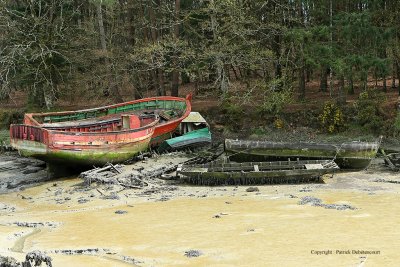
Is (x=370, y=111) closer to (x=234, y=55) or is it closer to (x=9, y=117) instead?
(x=234, y=55)

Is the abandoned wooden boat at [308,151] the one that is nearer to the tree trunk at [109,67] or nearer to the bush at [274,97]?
the bush at [274,97]

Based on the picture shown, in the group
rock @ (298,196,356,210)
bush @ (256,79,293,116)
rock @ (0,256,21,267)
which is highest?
bush @ (256,79,293,116)

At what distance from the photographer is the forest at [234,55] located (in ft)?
78.8

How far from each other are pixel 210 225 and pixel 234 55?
14.7 m

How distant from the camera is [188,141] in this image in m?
24.0

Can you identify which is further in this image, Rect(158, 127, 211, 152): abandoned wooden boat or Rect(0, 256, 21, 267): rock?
Rect(158, 127, 211, 152): abandoned wooden boat

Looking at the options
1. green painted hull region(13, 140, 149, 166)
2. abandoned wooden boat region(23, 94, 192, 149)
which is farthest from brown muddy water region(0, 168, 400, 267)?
abandoned wooden boat region(23, 94, 192, 149)

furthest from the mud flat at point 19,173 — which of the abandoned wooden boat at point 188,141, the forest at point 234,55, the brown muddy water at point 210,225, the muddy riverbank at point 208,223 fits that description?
the abandoned wooden boat at point 188,141

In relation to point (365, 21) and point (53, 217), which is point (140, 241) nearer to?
point (53, 217)

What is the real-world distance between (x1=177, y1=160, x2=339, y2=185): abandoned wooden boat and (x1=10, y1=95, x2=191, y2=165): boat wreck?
343cm

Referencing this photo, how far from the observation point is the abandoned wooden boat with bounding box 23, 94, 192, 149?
22.5m

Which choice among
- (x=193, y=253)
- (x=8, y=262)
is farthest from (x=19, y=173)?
(x=8, y=262)

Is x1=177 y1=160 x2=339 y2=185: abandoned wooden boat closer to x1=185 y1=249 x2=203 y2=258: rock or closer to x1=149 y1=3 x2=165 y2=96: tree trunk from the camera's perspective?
x1=185 y1=249 x2=203 y2=258: rock

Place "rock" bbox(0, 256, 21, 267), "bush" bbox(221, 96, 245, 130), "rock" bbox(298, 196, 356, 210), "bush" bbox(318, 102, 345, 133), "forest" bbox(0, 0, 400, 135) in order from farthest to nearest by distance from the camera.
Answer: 1. "bush" bbox(221, 96, 245, 130)
2. "bush" bbox(318, 102, 345, 133)
3. "forest" bbox(0, 0, 400, 135)
4. "rock" bbox(298, 196, 356, 210)
5. "rock" bbox(0, 256, 21, 267)
